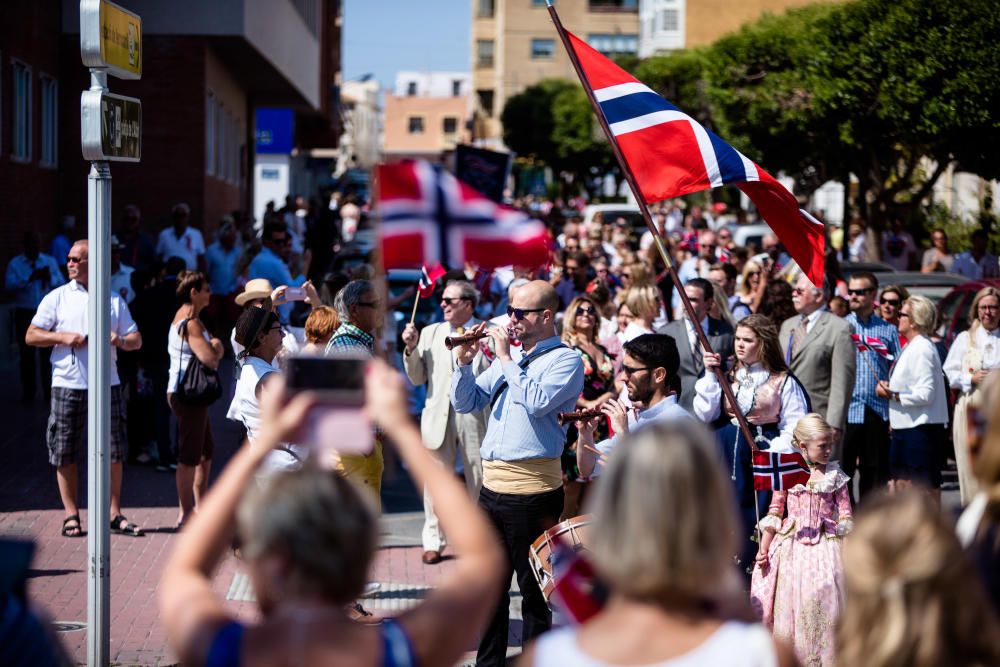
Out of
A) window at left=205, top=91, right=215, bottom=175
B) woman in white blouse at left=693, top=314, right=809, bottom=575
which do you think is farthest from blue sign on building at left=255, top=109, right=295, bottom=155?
woman in white blouse at left=693, top=314, right=809, bottom=575

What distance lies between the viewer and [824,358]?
9328 millimetres

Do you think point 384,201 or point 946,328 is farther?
point 946,328

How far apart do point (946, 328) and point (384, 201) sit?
9.81 m

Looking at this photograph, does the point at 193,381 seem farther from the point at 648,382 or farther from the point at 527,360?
the point at 648,382

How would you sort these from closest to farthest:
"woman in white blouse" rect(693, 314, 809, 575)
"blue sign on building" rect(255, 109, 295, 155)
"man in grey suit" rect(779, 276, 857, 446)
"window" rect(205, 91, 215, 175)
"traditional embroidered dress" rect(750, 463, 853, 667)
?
1. "traditional embroidered dress" rect(750, 463, 853, 667)
2. "woman in white blouse" rect(693, 314, 809, 575)
3. "man in grey suit" rect(779, 276, 857, 446)
4. "window" rect(205, 91, 215, 175)
5. "blue sign on building" rect(255, 109, 295, 155)

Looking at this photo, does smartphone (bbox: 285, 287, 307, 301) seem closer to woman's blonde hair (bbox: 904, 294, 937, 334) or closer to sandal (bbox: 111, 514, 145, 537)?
sandal (bbox: 111, 514, 145, 537)

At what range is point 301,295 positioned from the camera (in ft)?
29.5

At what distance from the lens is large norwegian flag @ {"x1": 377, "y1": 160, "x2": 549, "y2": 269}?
4738 millimetres

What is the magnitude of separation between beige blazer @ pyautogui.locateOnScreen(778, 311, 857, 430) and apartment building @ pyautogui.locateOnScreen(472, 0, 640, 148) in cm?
8079

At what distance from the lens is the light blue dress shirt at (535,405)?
6.31 meters

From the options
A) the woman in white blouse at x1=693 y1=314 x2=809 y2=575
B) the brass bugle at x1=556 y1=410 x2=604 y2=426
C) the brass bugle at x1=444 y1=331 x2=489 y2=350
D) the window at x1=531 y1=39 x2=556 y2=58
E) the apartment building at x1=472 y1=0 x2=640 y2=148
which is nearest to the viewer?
the brass bugle at x1=556 y1=410 x2=604 y2=426

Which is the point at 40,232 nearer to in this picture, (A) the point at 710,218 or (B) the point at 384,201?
(B) the point at 384,201

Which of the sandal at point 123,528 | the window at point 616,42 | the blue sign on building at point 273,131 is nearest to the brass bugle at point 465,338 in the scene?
the sandal at point 123,528

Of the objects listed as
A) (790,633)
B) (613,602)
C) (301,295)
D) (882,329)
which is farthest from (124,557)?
(613,602)
